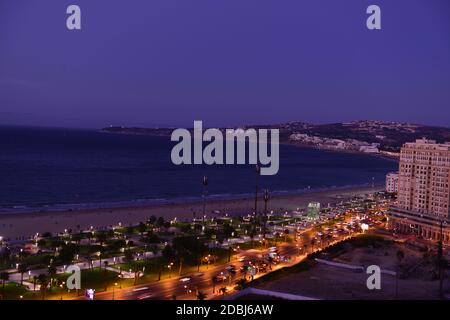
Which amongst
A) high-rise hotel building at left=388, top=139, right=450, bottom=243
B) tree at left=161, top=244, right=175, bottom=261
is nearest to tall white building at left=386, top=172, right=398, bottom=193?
high-rise hotel building at left=388, top=139, right=450, bottom=243

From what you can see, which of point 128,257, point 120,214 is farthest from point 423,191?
point 128,257

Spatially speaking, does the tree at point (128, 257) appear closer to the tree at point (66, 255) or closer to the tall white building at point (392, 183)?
the tree at point (66, 255)

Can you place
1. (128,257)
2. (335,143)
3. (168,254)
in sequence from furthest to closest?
(335,143), (128,257), (168,254)

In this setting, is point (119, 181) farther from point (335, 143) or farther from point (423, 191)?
point (335, 143)

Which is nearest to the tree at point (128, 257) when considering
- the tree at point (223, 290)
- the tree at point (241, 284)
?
the tree at point (241, 284)

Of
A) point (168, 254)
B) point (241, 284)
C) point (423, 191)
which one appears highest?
point (423, 191)

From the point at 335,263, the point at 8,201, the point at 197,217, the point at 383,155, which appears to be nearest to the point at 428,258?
the point at 335,263

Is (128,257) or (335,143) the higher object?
(335,143)
